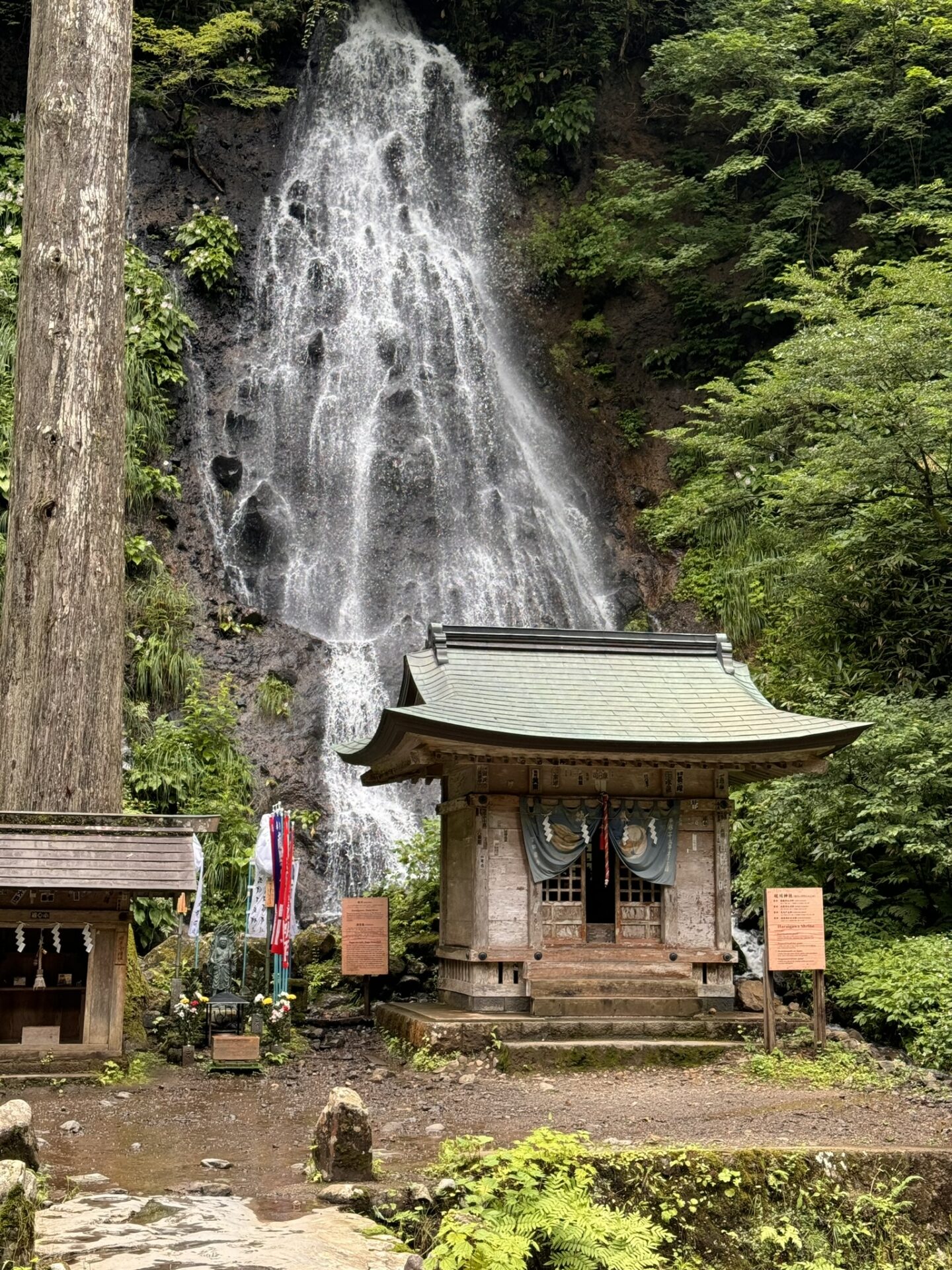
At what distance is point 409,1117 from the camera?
889 cm

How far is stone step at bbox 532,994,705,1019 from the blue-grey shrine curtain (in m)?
1.13

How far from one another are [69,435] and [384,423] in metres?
12.4

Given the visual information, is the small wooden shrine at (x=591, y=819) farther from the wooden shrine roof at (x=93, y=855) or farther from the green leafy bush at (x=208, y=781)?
the green leafy bush at (x=208, y=781)

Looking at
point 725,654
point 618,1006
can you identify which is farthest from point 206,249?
point 618,1006

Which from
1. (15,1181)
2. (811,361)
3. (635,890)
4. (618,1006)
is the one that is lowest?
(618,1006)

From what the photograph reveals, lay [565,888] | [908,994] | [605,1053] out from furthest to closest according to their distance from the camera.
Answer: [565,888] → [908,994] → [605,1053]

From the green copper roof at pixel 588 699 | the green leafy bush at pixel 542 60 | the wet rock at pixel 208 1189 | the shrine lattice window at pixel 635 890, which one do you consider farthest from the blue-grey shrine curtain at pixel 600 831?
the green leafy bush at pixel 542 60

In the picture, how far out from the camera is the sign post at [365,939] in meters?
13.2

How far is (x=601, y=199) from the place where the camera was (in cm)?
2777

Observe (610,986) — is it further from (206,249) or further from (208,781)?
(206,249)

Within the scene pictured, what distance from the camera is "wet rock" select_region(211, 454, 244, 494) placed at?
2264cm

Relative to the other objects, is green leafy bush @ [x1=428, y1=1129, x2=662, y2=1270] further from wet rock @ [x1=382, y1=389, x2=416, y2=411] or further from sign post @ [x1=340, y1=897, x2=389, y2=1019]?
wet rock @ [x1=382, y1=389, x2=416, y2=411]

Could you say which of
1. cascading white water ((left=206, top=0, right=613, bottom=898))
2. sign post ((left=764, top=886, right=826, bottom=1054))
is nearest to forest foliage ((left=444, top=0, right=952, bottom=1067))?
sign post ((left=764, top=886, right=826, bottom=1054))

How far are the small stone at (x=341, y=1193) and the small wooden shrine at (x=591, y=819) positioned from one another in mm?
5232
